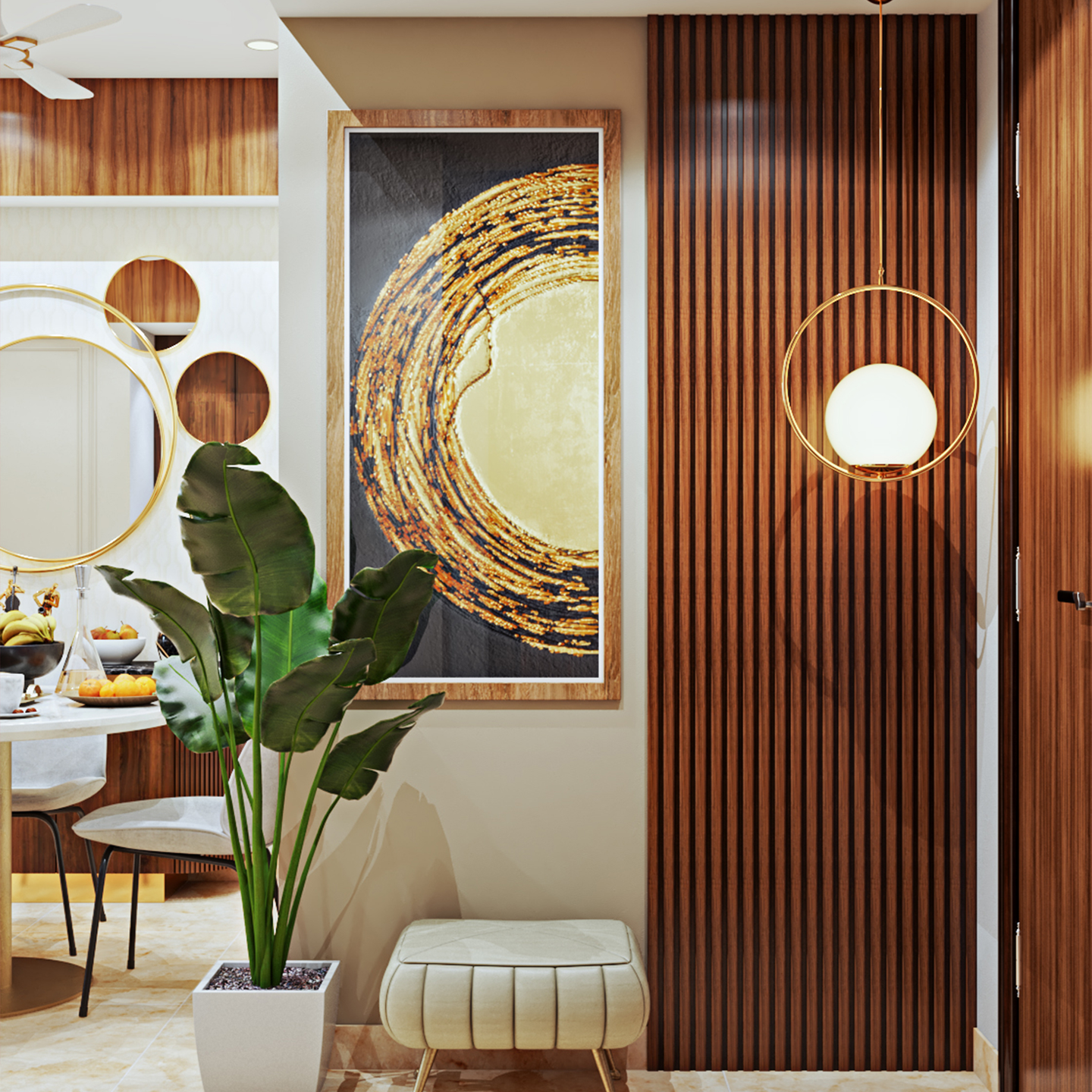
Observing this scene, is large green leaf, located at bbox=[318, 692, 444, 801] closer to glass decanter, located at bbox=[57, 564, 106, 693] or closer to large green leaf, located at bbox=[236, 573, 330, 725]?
large green leaf, located at bbox=[236, 573, 330, 725]

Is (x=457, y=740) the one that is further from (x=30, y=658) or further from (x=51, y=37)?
(x=51, y=37)

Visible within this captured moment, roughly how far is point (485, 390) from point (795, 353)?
807mm

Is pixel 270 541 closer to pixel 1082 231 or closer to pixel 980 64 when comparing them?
pixel 1082 231

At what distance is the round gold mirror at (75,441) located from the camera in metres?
3.84

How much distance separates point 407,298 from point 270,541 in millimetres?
801

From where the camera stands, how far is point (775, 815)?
251cm

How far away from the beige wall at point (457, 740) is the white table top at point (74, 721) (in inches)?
27.5

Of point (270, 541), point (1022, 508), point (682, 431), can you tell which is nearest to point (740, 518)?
point (682, 431)

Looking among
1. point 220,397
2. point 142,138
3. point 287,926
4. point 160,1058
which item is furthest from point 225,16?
point 160,1058

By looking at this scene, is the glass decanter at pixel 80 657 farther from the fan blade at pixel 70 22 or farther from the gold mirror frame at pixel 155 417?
the fan blade at pixel 70 22

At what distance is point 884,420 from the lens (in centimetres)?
227

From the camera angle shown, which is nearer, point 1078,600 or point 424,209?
point 1078,600

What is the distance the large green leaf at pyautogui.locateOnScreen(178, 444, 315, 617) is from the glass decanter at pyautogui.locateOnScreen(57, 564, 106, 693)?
108 cm

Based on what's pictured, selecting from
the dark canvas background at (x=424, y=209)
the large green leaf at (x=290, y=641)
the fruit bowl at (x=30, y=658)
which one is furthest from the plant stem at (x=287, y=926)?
the fruit bowl at (x=30, y=658)
